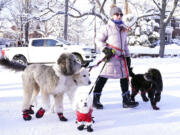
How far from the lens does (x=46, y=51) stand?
42.3ft

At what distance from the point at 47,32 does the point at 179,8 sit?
1252 inches

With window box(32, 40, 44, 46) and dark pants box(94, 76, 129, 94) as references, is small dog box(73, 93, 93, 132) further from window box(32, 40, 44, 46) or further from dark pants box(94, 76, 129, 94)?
window box(32, 40, 44, 46)

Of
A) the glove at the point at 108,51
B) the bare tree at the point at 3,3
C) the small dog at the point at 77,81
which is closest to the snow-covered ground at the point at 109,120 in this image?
the small dog at the point at 77,81

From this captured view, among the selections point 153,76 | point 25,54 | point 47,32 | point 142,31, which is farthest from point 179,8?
point 47,32

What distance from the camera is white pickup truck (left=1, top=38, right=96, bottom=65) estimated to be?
41.8 feet

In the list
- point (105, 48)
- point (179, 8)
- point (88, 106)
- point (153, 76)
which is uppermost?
point (179, 8)

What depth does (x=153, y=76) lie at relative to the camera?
14.4 ft

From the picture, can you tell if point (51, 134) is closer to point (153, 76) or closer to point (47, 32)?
point (153, 76)

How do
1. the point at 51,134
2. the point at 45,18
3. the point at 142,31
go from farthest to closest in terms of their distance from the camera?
1. the point at 142,31
2. the point at 45,18
3. the point at 51,134

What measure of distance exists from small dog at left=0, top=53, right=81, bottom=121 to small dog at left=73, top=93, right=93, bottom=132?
40 cm

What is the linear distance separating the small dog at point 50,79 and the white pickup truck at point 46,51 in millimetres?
8960

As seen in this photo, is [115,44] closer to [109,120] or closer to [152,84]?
[152,84]

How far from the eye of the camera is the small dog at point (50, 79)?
3.41 meters

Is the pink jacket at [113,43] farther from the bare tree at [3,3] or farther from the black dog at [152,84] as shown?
the bare tree at [3,3]
